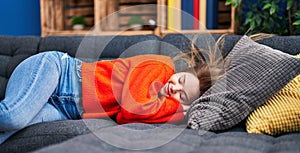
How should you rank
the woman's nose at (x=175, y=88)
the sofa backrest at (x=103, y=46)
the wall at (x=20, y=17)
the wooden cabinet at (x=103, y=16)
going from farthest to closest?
the wall at (x=20, y=17) → the wooden cabinet at (x=103, y=16) → the sofa backrest at (x=103, y=46) → the woman's nose at (x=175, y=88)

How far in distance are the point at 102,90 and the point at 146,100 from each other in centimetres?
23

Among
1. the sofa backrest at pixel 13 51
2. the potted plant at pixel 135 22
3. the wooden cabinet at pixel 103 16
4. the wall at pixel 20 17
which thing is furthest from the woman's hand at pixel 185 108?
the wall at pixel 20 17

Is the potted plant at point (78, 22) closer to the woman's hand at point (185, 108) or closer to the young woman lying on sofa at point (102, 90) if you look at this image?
the young woman lying on sofa at point (102, 90)

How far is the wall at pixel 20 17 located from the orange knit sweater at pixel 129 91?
6.48 feet

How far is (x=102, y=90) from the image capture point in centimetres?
153

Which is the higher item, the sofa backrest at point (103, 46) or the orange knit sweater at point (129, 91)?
the sofa backrest at point (103, 46)

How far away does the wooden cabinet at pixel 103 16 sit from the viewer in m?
2.92

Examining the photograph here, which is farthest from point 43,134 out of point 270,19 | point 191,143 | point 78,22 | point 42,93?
point 78,22

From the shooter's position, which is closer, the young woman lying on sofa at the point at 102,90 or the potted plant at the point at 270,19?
the young woman lying on sofa at the point at 102,90

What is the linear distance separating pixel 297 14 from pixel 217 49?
855mm

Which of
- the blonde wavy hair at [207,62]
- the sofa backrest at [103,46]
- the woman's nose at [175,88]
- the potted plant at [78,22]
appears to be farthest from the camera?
the potted plant at [78,22]

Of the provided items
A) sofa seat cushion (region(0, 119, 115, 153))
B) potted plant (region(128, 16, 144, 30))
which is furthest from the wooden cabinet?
sofa seat cushion (region(0, 119, 115, 153))

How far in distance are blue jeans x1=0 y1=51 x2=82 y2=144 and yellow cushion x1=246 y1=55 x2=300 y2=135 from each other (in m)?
0.69

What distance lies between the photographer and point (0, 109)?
1271 millimetres
